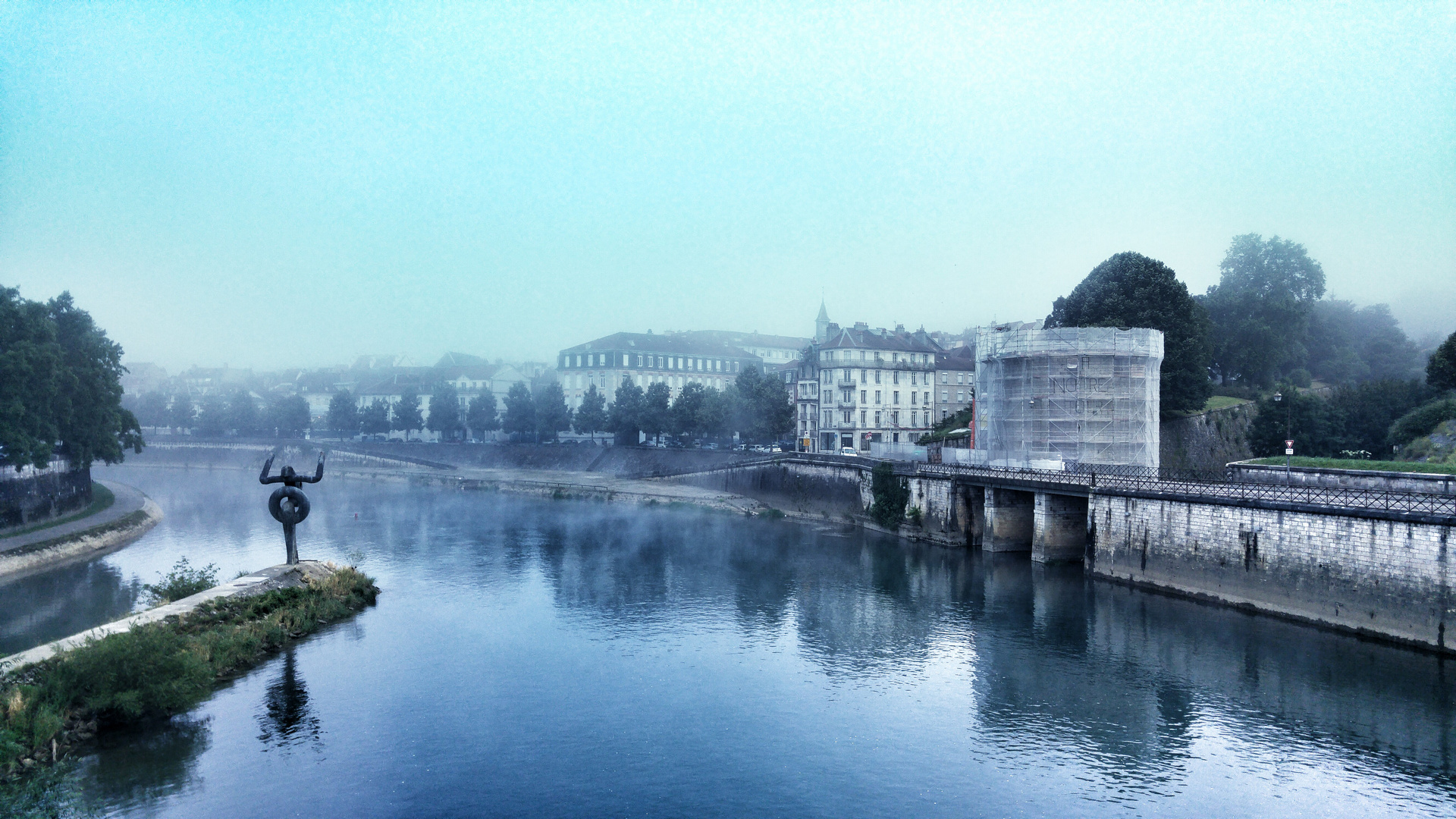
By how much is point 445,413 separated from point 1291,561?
345ft

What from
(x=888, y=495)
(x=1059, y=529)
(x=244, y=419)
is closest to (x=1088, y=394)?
(x=1059, y=529)

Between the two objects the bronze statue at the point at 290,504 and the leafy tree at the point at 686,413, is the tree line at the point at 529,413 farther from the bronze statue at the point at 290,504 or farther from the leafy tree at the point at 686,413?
the bronze statue at the point at 290,504

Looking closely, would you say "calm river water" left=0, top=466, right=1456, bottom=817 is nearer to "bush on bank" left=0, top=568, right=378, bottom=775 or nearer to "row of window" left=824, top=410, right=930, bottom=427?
"bush on bank" left=0, top=568, right=378, bottom=775

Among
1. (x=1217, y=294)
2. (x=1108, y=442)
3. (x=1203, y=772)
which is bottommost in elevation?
(x=1203, y=772)

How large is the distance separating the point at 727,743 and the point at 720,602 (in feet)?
48.6

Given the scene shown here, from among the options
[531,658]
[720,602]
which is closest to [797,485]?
[720,602]

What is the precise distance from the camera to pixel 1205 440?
60.5m

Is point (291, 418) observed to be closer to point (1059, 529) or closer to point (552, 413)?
point (552, 413)

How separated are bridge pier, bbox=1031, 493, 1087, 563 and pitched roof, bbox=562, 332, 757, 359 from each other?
82.8 meters

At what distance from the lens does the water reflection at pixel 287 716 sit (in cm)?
2000

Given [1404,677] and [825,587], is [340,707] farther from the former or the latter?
[1404,677]

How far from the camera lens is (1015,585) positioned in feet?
124

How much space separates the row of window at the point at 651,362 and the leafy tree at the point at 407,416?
69.5 feet

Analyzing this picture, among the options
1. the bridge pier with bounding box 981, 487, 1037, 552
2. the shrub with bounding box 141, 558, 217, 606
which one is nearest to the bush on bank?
the shrub with bounding box 141, 558, 217, 606
